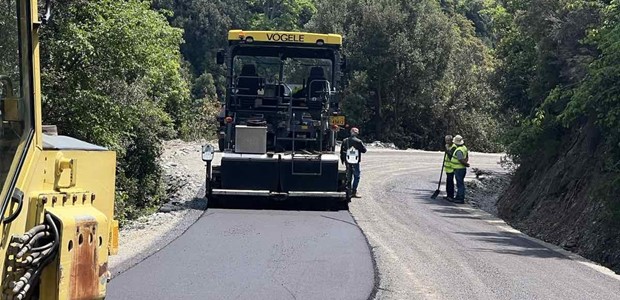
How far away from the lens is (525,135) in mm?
23047

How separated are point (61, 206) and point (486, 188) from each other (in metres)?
25.9

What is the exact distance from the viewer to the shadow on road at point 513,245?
13297 mm

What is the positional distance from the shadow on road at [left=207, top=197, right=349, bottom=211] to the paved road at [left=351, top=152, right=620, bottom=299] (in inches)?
21.1

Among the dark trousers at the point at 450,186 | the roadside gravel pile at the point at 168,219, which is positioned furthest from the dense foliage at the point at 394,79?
the dark trousers at the point at 450,186

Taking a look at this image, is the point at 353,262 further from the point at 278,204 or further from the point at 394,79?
the point at 394,79

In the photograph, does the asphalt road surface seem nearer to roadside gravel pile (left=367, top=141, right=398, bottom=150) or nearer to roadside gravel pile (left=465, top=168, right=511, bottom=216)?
roadside gravel pile (left=465, top=168, right=511, bottom=216)

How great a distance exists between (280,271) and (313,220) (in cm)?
506

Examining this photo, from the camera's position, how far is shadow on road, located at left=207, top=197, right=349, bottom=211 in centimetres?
1688

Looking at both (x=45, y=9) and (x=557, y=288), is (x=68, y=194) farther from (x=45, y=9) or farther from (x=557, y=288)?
(x=557, y=288)

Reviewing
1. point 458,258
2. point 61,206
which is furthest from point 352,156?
point 61,206

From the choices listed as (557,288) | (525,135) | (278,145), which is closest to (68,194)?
(557,288)

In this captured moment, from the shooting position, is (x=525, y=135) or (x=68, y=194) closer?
(x=68, y=194)

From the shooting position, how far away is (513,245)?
47.0ft

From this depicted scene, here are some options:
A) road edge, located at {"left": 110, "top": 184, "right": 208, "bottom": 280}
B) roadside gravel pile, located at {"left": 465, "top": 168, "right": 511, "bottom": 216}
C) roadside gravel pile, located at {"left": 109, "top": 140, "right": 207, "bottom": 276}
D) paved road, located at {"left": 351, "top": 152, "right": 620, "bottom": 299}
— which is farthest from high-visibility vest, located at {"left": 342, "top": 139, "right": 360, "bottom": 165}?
roadside gravel pile, located at {"left": 465, "top": 168, "right": 511, "bottom": 216}
